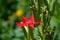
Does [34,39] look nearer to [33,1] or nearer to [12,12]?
[33,1]

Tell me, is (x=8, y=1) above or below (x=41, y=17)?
above

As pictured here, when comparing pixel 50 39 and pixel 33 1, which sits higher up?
pixel 33 1

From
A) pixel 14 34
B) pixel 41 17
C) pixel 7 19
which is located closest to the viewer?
pixel 41 17

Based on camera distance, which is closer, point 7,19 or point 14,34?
point 14,34

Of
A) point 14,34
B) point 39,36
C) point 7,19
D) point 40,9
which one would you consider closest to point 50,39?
point 39,36

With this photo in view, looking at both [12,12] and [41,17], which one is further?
[12,12]

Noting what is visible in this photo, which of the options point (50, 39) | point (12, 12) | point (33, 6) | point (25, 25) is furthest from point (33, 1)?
point (12, 12)

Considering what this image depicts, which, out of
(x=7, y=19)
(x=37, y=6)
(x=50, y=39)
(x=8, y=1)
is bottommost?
(x=50, y=39)

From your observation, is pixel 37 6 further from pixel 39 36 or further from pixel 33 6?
pixel 39 36

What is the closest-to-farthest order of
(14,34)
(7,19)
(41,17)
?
1. (41,17)
2. (14,34)
3. (7,19)
